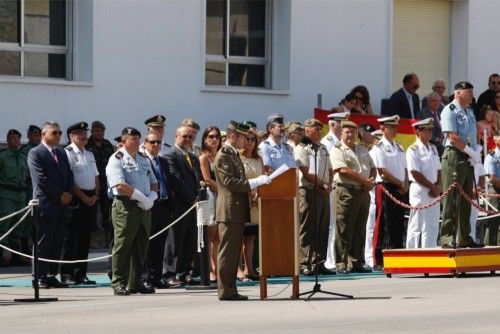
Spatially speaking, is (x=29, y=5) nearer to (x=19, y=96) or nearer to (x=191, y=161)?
(x=19, y=96)

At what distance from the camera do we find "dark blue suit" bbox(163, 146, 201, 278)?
21938 mm

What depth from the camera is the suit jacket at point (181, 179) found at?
21.9 meters

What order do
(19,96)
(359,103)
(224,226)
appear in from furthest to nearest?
1. (359,103)
2. (19,96)
3. (224,226)

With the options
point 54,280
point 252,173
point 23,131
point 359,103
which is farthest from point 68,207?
point 359,103

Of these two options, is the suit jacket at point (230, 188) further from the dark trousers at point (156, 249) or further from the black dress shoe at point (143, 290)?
the dark trousers at point (156, 249)

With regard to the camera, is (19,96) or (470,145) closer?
(470,145)

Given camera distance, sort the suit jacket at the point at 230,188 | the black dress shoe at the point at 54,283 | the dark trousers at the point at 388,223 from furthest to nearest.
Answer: the dark trousers at the point at 388,223 → the black dress shoe at the point at 54,283 → the suit jacket at the point at 230,188

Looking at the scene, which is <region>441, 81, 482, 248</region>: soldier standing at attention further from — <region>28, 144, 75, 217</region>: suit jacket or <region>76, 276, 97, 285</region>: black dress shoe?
<region>28, 144, 75, 217</region>: suit jacket

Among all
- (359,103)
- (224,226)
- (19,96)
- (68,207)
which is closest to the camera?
(224,226)

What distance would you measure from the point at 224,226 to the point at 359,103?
914 centimetres

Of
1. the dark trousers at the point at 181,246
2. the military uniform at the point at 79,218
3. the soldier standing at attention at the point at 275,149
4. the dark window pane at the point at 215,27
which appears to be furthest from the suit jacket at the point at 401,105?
the military uniform at the point at 79,218

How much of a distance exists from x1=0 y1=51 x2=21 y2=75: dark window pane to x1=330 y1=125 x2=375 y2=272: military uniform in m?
5.53

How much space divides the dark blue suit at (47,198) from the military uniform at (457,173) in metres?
5.18

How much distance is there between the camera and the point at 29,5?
26344mm
